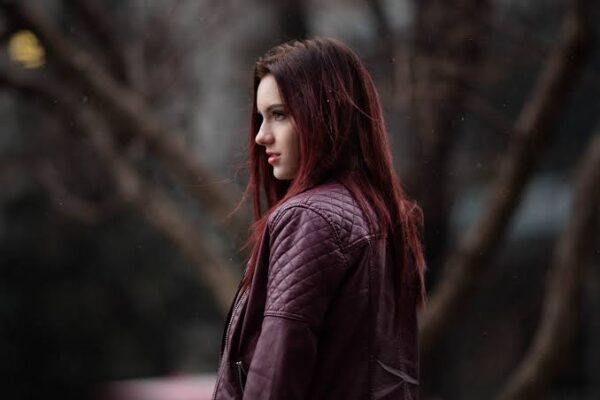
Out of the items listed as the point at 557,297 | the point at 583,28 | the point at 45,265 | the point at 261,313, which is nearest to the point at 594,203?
the point at 557,297

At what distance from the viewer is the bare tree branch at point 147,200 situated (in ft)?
21.4

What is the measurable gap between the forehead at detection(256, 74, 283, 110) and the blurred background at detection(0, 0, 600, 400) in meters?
0.48

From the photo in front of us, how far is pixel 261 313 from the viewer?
2.38m

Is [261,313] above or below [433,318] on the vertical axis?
above

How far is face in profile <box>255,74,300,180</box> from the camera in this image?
2.50 m

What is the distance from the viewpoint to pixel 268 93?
2.53 metres

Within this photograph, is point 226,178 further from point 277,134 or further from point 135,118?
point 277,134

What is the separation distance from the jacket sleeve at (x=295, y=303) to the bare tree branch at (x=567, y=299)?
3379 millimetres

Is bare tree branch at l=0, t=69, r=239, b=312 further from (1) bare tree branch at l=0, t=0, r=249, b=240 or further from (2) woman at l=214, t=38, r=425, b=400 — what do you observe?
(2) woman at l=214, t=38, r=425, b=400

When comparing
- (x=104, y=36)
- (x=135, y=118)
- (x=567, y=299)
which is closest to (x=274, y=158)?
(x=567, y=299)

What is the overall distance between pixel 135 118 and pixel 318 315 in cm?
407

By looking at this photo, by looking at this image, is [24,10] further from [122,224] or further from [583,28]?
[122,224]

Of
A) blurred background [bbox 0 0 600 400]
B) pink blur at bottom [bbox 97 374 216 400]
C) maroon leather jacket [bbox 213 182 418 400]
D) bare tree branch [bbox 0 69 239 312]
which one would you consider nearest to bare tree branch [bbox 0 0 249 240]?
blurred background [bbox 0 0 600 400]

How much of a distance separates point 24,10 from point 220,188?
1.37 meters
